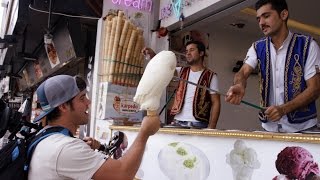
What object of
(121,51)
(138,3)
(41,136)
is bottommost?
(41,136)

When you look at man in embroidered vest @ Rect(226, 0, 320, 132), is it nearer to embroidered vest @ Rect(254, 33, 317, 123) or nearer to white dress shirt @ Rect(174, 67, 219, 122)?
embroidered vest @ Rect(254, 33, 317, 123)

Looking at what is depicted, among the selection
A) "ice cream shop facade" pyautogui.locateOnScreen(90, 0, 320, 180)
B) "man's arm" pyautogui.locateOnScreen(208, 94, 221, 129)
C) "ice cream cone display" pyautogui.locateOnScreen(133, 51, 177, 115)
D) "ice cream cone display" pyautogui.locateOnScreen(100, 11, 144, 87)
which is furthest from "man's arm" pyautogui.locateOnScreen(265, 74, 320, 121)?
"ice cream cone display" pyautogui.locateOnScreen(100, 11, 144, 87)

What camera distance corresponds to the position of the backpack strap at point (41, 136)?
1704 millimetres

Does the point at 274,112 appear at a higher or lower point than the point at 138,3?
lower

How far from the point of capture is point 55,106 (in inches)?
72.9

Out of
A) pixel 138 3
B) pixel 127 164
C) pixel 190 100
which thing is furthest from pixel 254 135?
pixel 138 3

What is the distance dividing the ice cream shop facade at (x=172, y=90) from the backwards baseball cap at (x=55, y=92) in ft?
3.16

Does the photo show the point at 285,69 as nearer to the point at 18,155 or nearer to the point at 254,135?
the point at 254,135

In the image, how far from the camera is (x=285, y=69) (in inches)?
101

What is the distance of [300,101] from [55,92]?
148cm

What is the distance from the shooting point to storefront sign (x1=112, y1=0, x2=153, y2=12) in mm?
4801

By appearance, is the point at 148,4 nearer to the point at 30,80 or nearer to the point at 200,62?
the point at 200,62

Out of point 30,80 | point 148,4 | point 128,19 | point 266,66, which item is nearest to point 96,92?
point 128,19

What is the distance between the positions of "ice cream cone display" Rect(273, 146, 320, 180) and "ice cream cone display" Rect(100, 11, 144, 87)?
2771 mm
